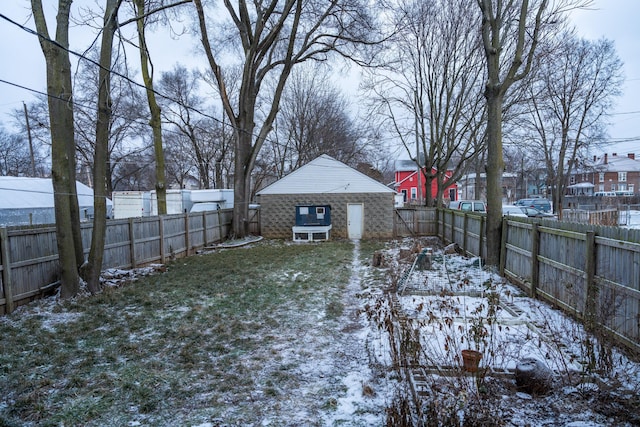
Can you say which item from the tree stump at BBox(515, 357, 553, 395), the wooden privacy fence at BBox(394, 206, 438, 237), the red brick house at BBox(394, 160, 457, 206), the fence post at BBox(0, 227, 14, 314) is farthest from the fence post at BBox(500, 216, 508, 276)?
the red brick house at BBox(394, 160, 457, 206)

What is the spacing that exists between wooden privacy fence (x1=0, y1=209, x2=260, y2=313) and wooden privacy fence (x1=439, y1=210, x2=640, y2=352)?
8234 mm

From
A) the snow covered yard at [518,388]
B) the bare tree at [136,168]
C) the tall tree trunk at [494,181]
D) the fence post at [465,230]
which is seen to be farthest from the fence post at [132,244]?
the bare tree at [136,168]

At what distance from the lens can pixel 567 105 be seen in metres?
26.2

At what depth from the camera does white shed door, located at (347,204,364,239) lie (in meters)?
19.0

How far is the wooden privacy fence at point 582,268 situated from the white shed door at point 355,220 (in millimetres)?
10433

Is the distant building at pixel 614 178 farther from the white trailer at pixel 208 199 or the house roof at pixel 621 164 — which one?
the white trailer at pixel 208 199

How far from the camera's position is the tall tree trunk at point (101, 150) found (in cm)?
775

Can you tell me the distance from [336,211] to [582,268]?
14.2 m

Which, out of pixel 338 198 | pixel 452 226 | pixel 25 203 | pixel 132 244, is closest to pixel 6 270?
pixel 132 244

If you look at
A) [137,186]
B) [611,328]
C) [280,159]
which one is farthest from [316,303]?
[137,186]

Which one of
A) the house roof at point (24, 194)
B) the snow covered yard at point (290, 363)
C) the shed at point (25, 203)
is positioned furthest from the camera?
the house roof at point (24, 194)

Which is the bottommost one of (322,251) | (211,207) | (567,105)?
(322,251)

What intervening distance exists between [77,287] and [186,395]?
4978mm

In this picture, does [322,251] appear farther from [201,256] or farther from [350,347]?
[350,347]
